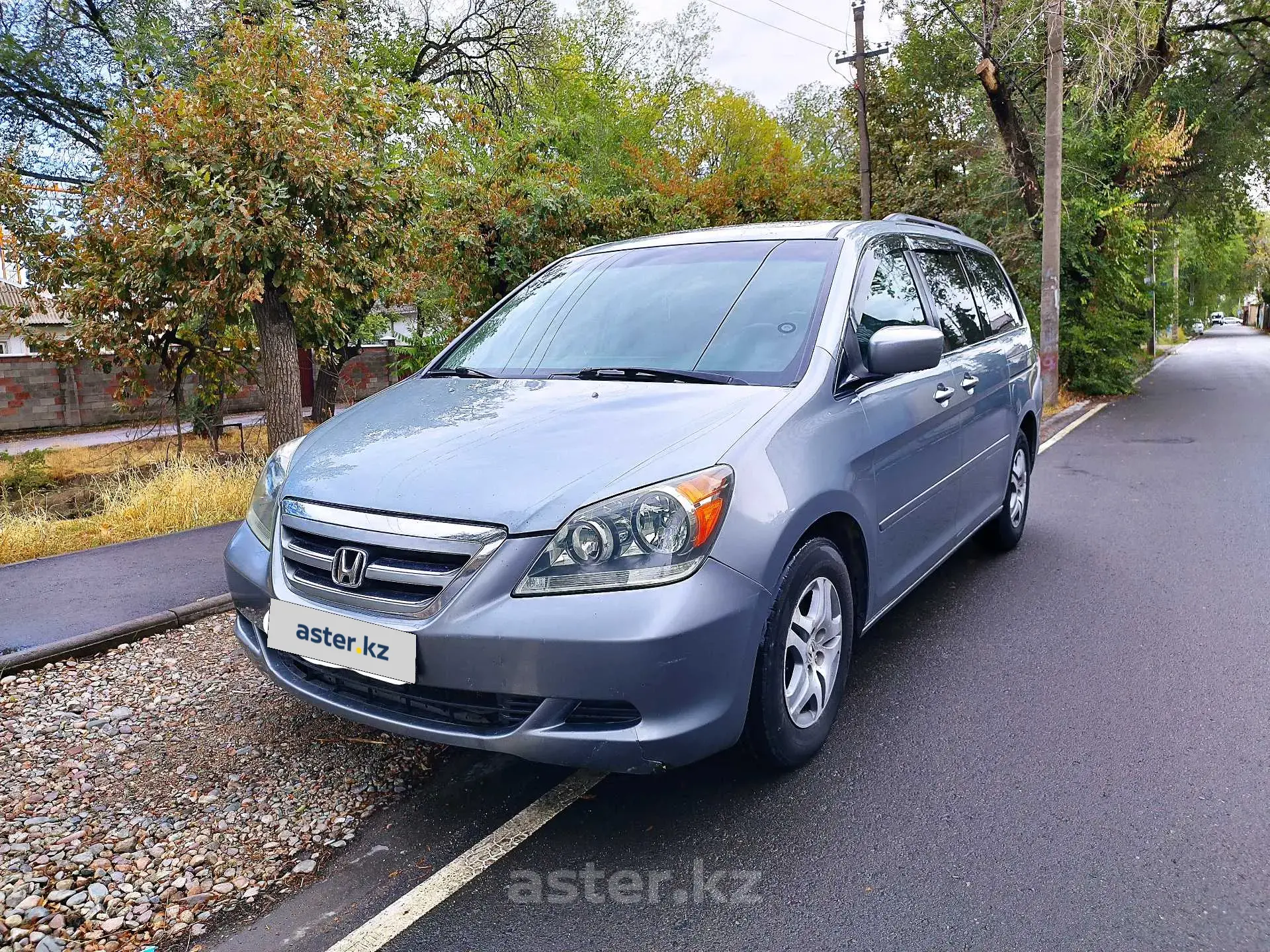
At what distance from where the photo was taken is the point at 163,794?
3.00m

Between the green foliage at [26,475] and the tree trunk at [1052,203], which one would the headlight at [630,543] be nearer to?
the green foliage at [26,475]

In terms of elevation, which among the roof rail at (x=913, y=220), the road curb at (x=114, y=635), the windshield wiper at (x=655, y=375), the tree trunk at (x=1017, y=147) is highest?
the tree trunk at (x=1017, y=147)

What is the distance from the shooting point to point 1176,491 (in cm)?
764

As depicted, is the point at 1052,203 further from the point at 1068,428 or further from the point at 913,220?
the point at 913,220

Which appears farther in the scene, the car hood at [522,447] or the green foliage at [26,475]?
the green foliage at [26,475]

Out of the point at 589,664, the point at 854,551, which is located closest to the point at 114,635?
the point at 589,664

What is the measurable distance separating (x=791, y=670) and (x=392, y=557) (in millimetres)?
1262

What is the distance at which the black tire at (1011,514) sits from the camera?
5.50m

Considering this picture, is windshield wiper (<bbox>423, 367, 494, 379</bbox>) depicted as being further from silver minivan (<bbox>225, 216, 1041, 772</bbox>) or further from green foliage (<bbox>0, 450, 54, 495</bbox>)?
green foliage (<bbox>0, 450, 54, 495</bbox>)

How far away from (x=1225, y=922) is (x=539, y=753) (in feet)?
5.69

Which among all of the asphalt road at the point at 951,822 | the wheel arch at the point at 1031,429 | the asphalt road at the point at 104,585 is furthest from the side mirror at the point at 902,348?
the asphalt road at the point at 104,585

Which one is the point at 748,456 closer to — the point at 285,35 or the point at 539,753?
the point at 539,753

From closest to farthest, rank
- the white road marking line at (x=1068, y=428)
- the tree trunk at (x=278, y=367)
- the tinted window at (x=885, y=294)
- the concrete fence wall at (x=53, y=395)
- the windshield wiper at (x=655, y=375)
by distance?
the windshield wiper at (x=655, y=375), the tinted window at (x=885, y=294), the tree trunk at (x=278, y=367), the white road marking line at (x=1068, y=428), the concrete fence wall at (x=53, y=395)

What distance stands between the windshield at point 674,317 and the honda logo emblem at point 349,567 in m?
1.26
